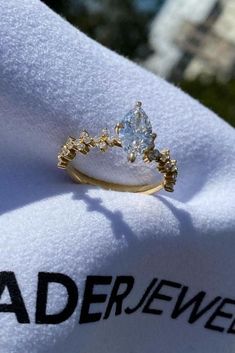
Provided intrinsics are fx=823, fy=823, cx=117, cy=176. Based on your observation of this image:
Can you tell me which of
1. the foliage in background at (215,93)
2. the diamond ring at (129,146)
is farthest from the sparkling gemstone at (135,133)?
the foliage in background at (215,93)

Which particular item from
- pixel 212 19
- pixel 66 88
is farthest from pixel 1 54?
pixel 212 19

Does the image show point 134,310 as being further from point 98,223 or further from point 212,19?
point 212,19

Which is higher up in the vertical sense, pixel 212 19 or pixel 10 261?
pixel 212 19

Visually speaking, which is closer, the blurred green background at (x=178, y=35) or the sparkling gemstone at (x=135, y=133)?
the sparkling gemstone at (x=135, y=133)

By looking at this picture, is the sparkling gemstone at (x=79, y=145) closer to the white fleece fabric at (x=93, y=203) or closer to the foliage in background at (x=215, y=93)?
the white fleece fabric at (x=93, y=203)

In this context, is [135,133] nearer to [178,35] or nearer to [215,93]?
[215,93]

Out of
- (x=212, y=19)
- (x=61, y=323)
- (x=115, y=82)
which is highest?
(x=212, y=19)

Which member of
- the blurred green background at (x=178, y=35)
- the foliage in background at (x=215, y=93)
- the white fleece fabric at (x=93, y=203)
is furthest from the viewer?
the blurred green background at (x=178, y=35)
